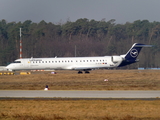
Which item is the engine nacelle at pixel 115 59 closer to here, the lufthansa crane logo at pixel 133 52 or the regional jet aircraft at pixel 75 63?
the regional jet aircraft at pixel 75 63

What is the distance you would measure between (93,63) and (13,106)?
34379 millimetres

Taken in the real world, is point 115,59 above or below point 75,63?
above

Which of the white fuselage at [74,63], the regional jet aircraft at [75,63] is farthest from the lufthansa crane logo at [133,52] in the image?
the white fuselage at [74,63]

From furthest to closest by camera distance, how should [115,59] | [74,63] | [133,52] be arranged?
[133,52]
[74,63]
[115,59]

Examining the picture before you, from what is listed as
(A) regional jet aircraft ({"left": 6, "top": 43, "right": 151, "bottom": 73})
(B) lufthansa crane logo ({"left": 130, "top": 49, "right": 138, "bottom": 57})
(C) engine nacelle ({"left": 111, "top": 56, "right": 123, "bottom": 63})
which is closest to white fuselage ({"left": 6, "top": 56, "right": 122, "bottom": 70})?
(A) regional jet aircraft ({"left": 6, "top": 43, "right": 151, "bottom": 73})

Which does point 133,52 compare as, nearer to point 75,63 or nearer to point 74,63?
point 75,63

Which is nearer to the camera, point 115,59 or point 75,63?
point 115,59

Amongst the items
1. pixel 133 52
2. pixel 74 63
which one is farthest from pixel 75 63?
pixel 133 52

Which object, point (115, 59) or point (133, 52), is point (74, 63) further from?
point (133, 52)

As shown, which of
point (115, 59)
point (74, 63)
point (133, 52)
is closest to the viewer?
point (115, 59)

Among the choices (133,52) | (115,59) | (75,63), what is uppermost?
(133,52)

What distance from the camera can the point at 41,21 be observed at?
11800 cm

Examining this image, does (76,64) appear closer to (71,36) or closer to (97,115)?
(97,115)

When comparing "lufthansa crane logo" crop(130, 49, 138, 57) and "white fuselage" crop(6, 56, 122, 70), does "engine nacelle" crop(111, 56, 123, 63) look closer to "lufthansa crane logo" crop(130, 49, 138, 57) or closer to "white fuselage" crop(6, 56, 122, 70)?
"white fuselage" crop(6, 56, 122, 70)
